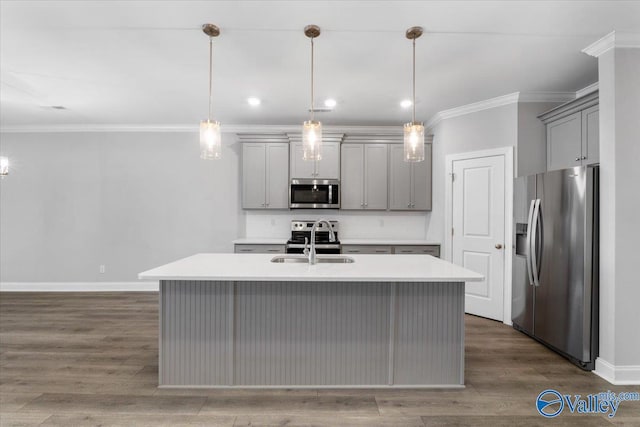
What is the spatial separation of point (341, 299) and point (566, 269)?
1.95 metres

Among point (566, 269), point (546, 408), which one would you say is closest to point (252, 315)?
point (546, 408)

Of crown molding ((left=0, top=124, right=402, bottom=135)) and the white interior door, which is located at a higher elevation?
crown molding ((left=0, top=124, right=402, bottom=135))

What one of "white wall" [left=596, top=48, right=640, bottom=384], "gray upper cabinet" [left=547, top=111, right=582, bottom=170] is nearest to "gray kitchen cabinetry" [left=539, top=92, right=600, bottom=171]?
"gray upper cabinet" [left=547, top=111, right=582, bottom=170]

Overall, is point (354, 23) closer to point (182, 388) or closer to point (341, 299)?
point (341, 299)

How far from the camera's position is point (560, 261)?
2900 millimetres

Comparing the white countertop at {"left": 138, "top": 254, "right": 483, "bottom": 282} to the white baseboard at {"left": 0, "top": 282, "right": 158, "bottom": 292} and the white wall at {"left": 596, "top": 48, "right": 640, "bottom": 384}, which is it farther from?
the white baseboard at {"left": 0, "top": 282, "right": 158, "bottom": 292}

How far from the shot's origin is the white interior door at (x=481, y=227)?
3891 millimetres

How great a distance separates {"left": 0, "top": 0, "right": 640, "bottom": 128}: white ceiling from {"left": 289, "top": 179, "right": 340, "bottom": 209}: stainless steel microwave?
97cm

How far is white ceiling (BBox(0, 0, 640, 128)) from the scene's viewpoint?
2.29 meters

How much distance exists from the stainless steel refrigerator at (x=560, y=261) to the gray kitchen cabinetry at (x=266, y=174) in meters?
2.93

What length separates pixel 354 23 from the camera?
241cm

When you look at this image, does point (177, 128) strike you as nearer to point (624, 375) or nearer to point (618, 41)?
point (618, 41)

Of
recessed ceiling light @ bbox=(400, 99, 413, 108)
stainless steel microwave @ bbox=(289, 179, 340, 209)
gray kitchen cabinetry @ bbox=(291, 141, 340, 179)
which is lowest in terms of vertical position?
stainless steel microwave @ bbox=(289, 179, 340, 209)

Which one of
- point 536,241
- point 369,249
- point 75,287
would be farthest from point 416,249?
point 75,287
